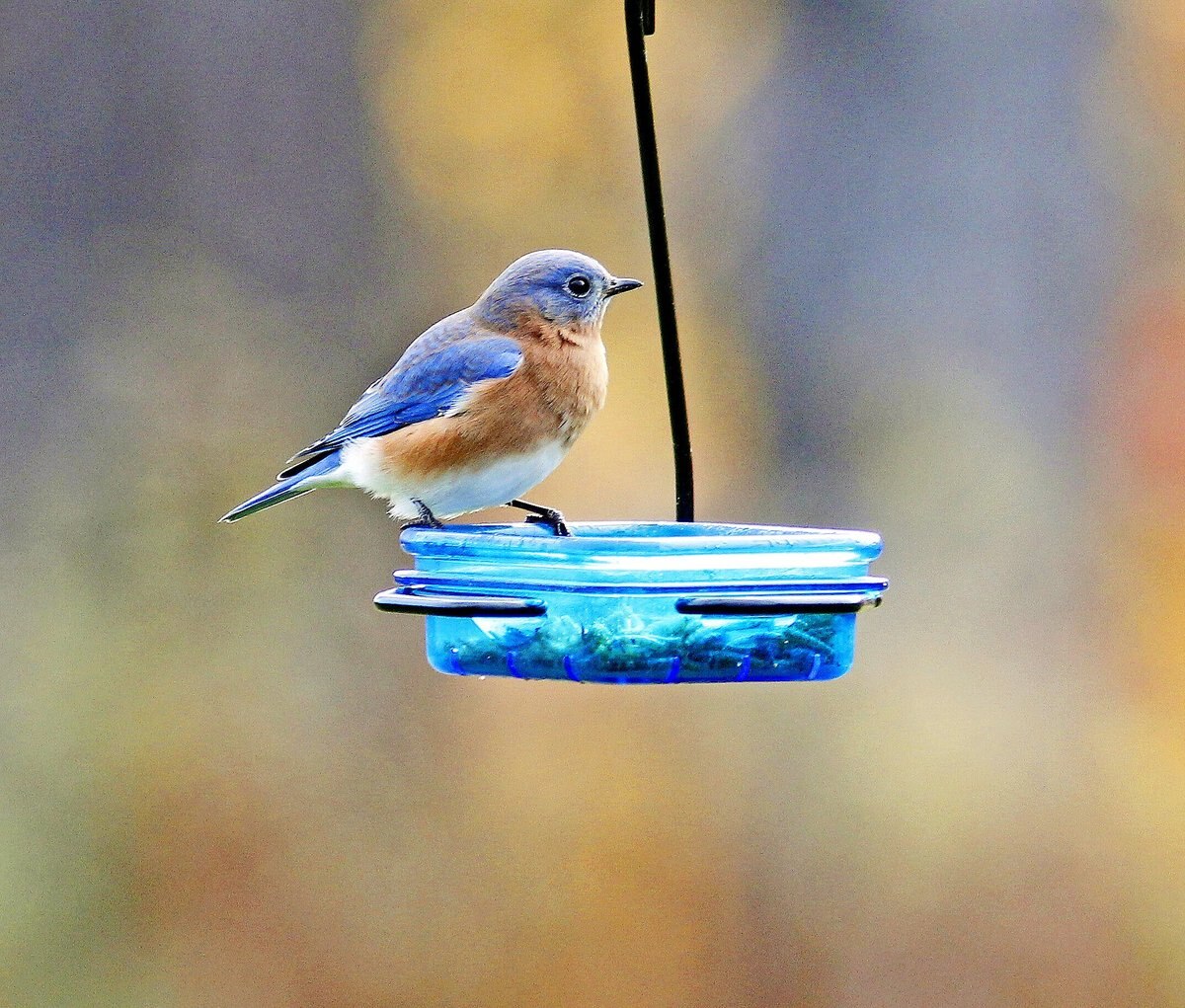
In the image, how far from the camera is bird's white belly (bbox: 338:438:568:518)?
316 centimetres

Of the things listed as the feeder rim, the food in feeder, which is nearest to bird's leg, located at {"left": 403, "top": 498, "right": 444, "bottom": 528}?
the feeder rim

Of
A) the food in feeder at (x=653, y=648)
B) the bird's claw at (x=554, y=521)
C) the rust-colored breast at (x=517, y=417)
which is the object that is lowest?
the food in feeder at (x=653, y=648)

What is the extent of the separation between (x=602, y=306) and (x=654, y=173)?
2.61ft

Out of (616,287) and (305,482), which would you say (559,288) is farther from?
(305,482)

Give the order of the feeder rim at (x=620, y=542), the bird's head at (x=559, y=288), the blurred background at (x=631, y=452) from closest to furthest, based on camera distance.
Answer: the feeder rim at (x=620, y=542), the bird's head at (x=559, y=288), the blurred background at (x=631, y=452)

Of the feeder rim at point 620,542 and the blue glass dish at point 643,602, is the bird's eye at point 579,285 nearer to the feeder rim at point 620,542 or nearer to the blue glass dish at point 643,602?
the feeder rim at point 620,542

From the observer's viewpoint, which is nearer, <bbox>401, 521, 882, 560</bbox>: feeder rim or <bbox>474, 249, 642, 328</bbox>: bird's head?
<bbox>401, 521, 882, 560</bbox>: feeder rim

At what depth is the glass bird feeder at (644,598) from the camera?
96.2 inches

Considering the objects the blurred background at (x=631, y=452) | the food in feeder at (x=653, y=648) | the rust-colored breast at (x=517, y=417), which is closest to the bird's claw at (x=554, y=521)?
the rust-colored breast at (x=517, y=417)

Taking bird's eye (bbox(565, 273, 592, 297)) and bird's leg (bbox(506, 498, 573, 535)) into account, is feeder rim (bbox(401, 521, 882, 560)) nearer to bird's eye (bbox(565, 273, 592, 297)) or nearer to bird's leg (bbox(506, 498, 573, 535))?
bird's leg (bbox(506, 498, 573, 535))

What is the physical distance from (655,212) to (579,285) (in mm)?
778

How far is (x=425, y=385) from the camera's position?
132 inches

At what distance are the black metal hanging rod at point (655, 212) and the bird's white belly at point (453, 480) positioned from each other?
393 millimetres

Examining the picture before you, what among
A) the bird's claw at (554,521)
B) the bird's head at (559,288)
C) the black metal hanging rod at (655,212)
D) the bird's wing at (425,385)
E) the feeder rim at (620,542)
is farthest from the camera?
the bird's head at (559,288)
